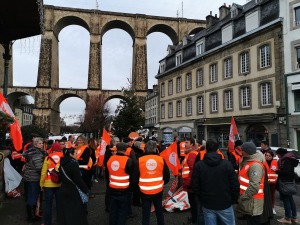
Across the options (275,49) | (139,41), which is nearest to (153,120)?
(139,41)

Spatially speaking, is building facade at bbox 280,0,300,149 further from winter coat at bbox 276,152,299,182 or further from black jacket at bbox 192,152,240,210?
black jacket at bbox 192,152,240,210

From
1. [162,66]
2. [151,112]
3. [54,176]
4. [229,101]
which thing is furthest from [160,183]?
[151,112]

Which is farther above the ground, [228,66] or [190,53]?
[190,53]

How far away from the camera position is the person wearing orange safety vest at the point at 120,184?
5043 millimetres

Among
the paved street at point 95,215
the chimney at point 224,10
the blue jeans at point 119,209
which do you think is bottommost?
the paved street at point 95,215

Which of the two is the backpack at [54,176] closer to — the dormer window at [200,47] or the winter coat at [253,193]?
the winter coat at [253,193]

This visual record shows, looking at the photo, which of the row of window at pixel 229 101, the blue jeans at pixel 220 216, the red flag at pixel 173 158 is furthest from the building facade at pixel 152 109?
the blue jeans at pixel 220 216

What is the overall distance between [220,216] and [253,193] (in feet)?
2.05

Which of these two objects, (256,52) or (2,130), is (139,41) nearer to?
(256,52)

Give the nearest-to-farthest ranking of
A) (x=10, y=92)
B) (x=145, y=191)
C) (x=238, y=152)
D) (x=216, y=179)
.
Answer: (x=216, y=179), (x=145, y=191), (x=238, y=152), (x=10, y=92)

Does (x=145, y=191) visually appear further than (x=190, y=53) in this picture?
No

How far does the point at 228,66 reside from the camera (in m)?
23.4

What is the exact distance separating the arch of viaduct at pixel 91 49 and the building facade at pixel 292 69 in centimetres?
3358

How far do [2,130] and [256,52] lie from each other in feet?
59.3
